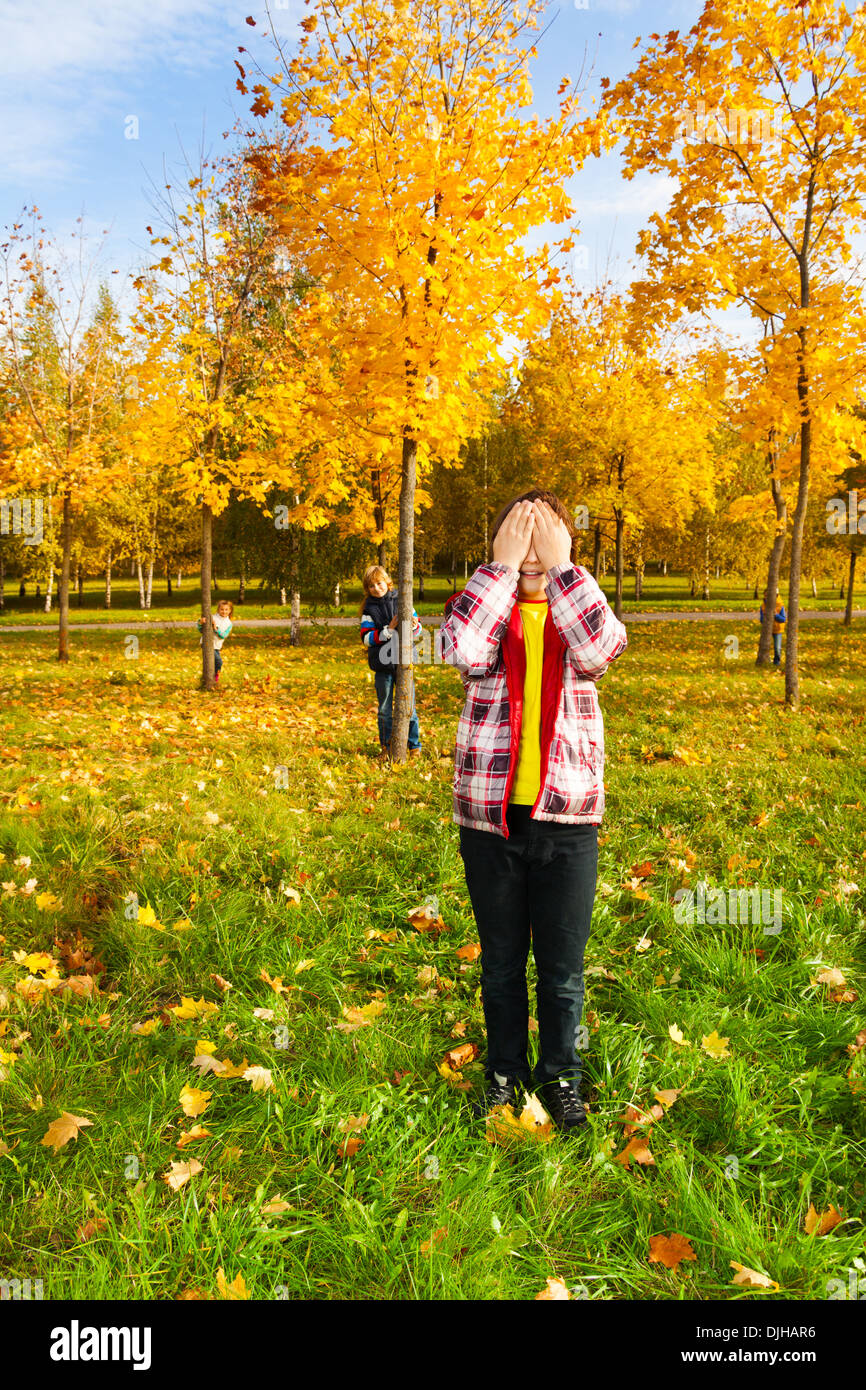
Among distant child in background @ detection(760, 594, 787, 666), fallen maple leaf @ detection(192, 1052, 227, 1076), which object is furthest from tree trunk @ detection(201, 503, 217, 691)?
distant child in background @ detection(760, 594, 787, 666)

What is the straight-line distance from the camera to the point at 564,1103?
2762mm

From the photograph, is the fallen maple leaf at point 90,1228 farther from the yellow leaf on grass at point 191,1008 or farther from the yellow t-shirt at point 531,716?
the yellow t-shirt at point 531,716

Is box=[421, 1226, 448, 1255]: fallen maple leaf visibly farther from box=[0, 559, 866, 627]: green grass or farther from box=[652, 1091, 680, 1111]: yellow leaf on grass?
box=[0, 559, 866, 627]: green grass

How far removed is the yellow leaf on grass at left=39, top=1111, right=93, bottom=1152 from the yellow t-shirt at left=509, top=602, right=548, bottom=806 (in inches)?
75.0

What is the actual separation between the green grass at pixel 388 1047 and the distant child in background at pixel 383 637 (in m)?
1.01

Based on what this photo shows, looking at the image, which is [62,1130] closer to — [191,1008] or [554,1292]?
[191,1008]

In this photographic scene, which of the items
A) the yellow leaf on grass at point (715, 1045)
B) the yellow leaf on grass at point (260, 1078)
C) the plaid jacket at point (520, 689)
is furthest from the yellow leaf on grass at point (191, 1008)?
the yellow leaf on grass at point (715, 1045)

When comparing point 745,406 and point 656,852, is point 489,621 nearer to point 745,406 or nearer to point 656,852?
point 656,852

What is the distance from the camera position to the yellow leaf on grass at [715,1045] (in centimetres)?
305

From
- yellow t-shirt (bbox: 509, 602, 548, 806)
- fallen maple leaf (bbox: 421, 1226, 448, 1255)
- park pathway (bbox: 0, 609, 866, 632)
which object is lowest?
fallen maple leaf (bbox: 421, 1226, 448, 1255)

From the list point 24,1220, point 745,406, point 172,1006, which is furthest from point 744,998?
point 745,406

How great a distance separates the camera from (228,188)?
11125 mm

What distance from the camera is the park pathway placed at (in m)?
24.8

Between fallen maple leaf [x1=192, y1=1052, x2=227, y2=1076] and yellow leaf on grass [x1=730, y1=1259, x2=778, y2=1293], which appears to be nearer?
yellow leaf on grass [x1=730, y1=1259, x2=778, y2=1293]
